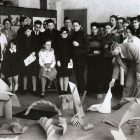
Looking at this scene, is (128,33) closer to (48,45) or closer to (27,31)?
(48,45)

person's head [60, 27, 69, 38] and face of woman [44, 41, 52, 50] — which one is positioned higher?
person's head [60, 27, 69, 38]

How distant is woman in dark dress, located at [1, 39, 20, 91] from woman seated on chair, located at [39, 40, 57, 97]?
207mm

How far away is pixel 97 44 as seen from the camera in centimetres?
252

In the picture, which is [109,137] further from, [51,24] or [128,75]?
[51,24]

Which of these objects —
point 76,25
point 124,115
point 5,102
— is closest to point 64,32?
point 76,25

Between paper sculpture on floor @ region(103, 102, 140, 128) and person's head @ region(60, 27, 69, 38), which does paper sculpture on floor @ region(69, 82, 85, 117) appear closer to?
paper sculpture on floor @ region(103, 102, 140, 128)

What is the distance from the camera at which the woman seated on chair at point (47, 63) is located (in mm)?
2592

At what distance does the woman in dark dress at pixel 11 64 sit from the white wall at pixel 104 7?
21.5 inches

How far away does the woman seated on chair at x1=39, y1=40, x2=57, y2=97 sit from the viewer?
8.50 feet

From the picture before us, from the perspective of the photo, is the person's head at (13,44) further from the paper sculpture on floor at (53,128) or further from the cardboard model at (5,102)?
the paper sculpture on floor at (53,128)

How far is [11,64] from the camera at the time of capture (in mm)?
2617

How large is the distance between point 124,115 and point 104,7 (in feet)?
3.21

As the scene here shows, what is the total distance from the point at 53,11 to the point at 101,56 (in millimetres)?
705

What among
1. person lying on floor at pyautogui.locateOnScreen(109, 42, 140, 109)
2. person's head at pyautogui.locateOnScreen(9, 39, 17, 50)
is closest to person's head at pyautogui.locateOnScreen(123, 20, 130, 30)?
person lying on floor at pyautogui.locateOnScreen(109, 42, 140, 109)
